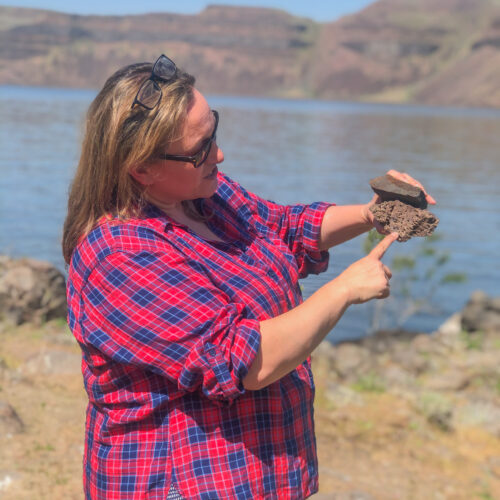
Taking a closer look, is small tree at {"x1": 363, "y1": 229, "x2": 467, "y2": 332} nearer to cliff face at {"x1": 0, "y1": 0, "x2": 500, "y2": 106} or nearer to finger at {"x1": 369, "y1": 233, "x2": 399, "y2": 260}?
finger at {"x1": 369, "y1": 233, "x2": 399, "y2": 260}

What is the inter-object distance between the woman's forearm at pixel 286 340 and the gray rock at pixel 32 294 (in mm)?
5180

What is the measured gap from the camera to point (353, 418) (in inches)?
220

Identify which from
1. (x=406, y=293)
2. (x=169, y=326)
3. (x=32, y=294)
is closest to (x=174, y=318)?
(x=169, y=326)

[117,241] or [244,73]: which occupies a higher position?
[117,241]

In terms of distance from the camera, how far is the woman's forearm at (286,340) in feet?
5.49

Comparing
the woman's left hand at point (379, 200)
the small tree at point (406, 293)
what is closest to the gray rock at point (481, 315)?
the small tree at point (406, 293)

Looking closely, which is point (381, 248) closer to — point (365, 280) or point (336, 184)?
point (365, 280)

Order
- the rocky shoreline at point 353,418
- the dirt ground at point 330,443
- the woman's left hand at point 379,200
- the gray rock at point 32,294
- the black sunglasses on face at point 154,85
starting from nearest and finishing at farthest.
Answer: the black sunglasses on face at point 154,85
the woman's left hand at point 379,200
the dirt ground at point 330,443
the rocky shoreline at point 353,418
the gray rock at point 32,294

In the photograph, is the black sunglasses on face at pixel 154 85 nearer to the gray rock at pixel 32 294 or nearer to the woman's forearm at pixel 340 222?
the woman's forearm at pixel 340 222

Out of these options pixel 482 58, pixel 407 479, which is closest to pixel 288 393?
pixel 407 479

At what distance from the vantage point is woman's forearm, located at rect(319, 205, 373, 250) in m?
2.42

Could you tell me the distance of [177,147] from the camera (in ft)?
5.98

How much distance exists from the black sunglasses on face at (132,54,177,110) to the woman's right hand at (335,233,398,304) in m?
0.66

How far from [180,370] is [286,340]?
0.87 feet
